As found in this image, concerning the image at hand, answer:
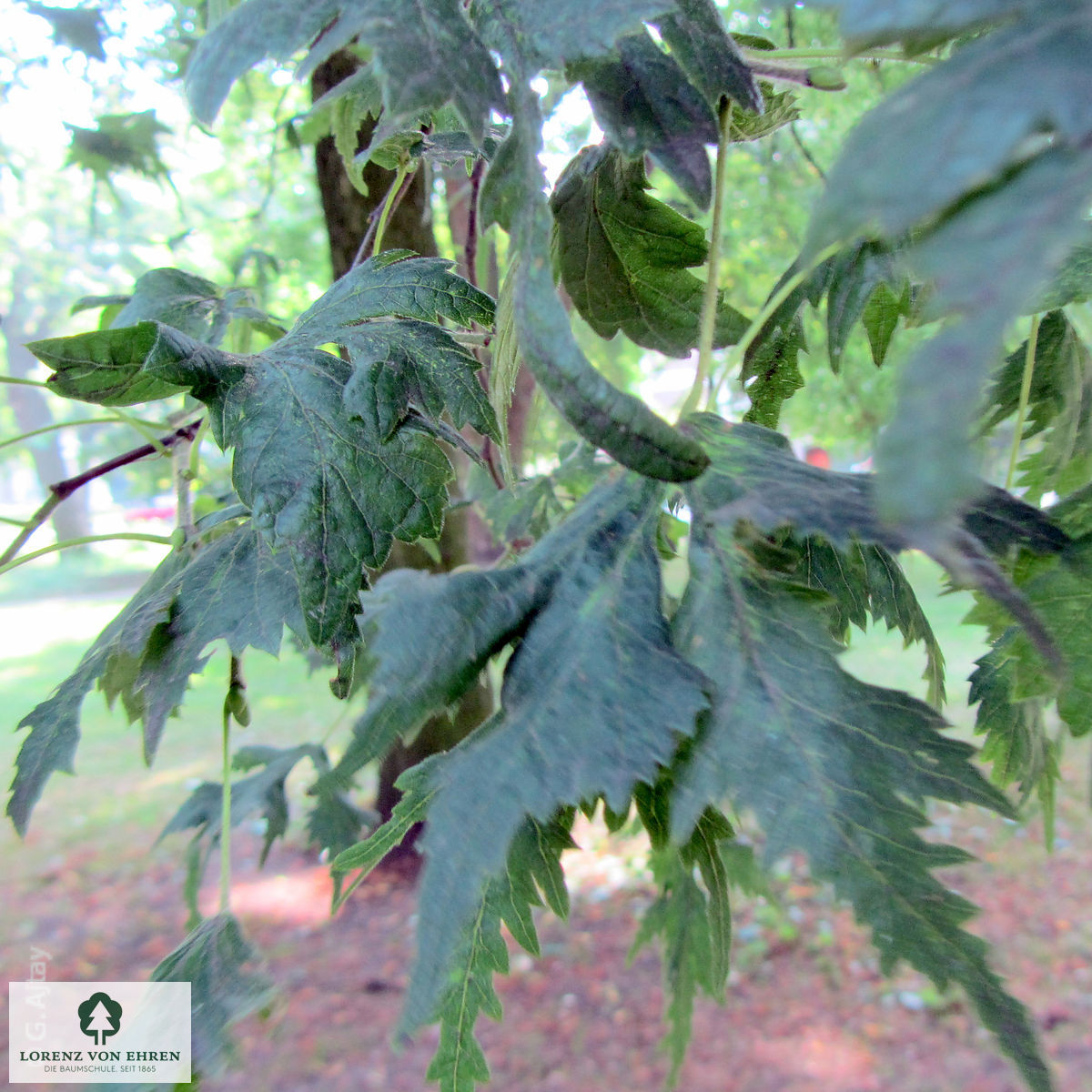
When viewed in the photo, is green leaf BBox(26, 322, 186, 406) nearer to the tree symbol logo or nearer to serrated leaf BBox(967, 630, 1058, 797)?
serrated leaf BBox(967, 630, 1058, 797)

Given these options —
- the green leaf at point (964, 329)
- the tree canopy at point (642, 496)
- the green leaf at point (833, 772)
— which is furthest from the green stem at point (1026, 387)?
the green leaf at point (964, 329)

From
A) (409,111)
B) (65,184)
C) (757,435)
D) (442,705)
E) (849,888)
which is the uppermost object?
(65,184)

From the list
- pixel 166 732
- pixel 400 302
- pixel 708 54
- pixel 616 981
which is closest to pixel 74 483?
pixel 400 302

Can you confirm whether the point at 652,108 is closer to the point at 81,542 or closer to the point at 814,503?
the point at 814,503

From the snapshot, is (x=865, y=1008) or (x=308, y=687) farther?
(x=308, y=687)

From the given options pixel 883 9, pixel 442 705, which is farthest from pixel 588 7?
pixel 442 705

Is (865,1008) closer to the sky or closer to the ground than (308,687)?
closer to the ground

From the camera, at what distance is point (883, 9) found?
0.97 feet

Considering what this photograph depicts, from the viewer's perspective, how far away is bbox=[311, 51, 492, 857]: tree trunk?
1.31 meters

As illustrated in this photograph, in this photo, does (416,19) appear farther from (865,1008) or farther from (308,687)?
(308,687)

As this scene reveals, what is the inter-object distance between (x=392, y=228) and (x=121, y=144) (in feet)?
2.54

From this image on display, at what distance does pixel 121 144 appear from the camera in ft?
5.71

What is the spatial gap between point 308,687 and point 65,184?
7.01 metres

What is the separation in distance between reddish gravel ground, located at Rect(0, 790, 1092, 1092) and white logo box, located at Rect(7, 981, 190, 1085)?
1.42 ft
